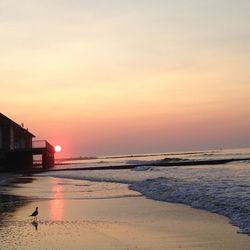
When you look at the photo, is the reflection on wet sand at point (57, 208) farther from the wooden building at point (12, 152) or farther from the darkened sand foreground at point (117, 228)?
the wooden building at point (12, 152)

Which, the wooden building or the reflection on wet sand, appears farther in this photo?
the wooden building

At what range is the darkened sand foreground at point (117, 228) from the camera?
11266 mm

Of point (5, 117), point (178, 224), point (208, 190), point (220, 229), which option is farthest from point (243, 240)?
point (5, 117)

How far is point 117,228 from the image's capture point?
13555 mm

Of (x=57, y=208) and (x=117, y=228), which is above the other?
(x=57, y=208)

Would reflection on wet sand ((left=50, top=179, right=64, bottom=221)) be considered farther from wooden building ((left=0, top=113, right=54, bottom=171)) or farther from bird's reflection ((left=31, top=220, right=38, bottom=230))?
wooden building ((left=0, top=113, right=54, bottom=171))

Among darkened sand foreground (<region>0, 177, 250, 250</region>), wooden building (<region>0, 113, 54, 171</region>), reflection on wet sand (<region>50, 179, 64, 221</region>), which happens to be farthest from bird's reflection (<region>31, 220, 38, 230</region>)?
wooden building (<region>0, 113, 54, 171</region>)

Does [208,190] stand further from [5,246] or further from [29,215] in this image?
[5,246]

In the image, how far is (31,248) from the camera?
10695mm

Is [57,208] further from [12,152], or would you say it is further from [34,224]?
[12,152]

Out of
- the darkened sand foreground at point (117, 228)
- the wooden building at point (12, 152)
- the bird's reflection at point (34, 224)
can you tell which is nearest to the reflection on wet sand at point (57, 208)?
the darkened sand foreground at point (117, 228)

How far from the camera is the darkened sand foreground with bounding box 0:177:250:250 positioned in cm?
Answer: 1127

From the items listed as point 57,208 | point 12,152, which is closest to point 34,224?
point 57,208

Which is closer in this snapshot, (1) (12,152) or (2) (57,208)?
(2) (57,208)
